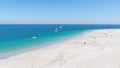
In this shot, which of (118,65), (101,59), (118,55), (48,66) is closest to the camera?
(118,65)

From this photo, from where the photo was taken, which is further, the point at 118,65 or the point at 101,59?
the point at 101,59

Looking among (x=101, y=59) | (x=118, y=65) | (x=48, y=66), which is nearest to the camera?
(x=118, y=65)

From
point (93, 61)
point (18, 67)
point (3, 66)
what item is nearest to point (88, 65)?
point (93, 61)

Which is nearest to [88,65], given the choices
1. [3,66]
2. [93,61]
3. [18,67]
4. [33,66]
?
[93,61]

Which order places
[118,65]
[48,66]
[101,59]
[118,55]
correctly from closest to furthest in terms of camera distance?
[118,65] → [48,66] → [101,59] → [118,55]

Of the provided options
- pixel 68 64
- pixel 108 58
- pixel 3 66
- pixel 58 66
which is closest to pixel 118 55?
pixel 108 58

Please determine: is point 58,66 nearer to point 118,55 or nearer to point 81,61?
point 81,61

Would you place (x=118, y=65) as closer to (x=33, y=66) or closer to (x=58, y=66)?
(x=58, y=66)

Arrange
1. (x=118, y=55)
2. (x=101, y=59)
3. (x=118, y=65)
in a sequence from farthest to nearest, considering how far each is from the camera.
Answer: (x=118, y=55), (x=101, y=59), (x=118, y=65)
